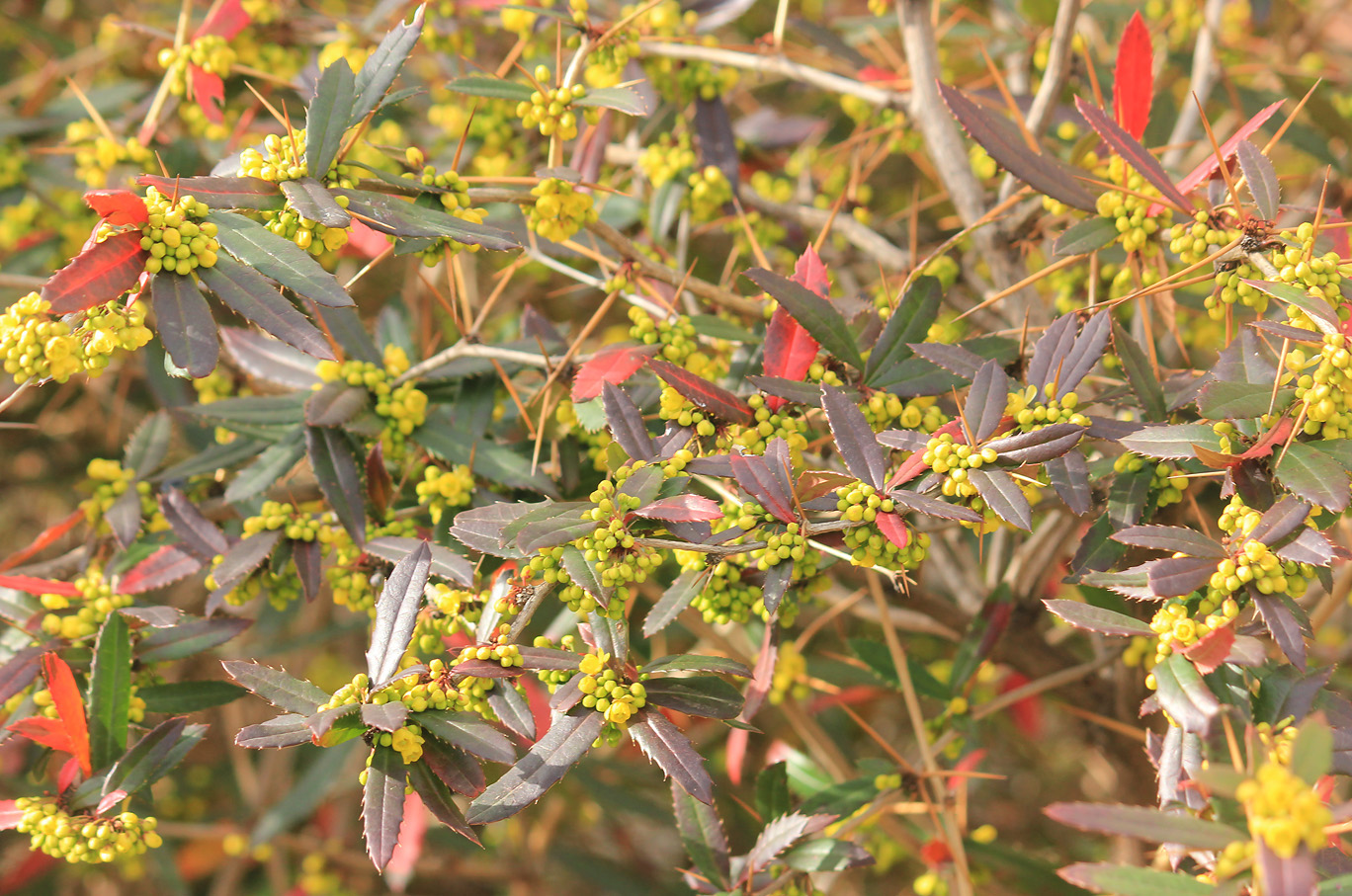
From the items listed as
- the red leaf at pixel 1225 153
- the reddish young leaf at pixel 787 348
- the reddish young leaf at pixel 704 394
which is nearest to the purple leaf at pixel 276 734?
the reddish young leaf at pixel 704 394

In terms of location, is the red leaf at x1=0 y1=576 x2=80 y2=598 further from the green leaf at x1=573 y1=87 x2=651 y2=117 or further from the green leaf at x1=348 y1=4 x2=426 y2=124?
the green leaf at x1=573 y1=87 x2=651 y2=117

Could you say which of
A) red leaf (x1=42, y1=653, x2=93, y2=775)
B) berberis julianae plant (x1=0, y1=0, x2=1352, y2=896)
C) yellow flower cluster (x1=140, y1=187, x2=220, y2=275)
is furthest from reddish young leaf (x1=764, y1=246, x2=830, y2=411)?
red leaf (x1=42, y1=653, x2=93, y2=775)

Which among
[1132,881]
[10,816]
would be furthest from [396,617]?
[1132,881]

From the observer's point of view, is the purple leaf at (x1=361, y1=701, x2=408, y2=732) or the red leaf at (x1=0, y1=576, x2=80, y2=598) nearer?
the purple leaf at (x1=361, y1=701, x2=408, y2=732)

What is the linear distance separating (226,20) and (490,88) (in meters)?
0.67

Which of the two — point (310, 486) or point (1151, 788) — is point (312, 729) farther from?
point (1151, 788)

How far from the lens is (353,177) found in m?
0.98

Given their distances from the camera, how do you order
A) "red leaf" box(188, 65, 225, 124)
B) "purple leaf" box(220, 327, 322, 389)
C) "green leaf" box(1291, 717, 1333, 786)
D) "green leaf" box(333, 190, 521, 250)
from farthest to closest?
"red leaf" box(188, 65, 225, 124)
"purple leaf" box(220, 327, 322, 389)
"green leaf" box(333, 190, 521, 250)
"green leaf" box(1291, 717, 1333, 786)

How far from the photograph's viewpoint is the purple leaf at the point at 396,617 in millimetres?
950

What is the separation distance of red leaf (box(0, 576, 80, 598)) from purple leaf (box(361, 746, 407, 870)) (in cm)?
55

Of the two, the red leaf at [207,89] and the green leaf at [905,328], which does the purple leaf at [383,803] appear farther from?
the red leaf at [207,89]

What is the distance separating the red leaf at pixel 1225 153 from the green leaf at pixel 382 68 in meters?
0.81

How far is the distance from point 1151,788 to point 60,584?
1636 mm

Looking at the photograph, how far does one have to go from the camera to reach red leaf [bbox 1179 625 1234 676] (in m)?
0.83
